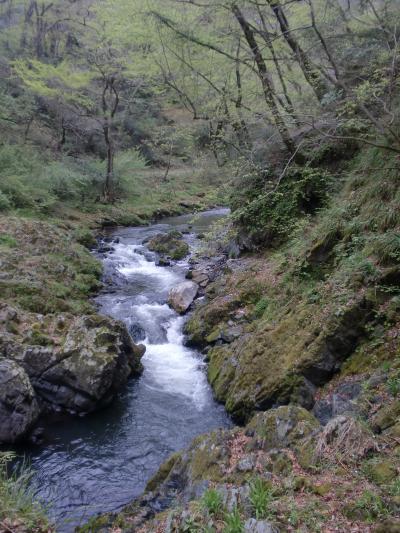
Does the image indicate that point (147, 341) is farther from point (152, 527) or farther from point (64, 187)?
point (64, 187)

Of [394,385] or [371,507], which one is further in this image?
[394,385]

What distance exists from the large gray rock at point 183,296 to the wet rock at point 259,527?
26.6 feet

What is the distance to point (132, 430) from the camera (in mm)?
7422

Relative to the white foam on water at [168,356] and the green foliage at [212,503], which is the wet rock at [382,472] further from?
the white foam on water at [168,356]

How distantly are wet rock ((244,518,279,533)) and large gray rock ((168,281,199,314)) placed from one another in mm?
8105

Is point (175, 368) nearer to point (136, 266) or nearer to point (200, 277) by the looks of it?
point (200, 277)

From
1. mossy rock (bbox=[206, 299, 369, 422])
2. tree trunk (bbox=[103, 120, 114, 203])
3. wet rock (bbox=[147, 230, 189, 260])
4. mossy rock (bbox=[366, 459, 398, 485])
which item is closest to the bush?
wet rock (bbox=[147, 230, 189, 260])

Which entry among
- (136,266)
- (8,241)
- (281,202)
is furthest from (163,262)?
(281,202)

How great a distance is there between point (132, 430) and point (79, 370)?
1.53m

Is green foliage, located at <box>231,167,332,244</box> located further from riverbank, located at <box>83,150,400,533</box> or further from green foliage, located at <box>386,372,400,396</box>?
green foliage, located at <box>386,372,400,396</box>

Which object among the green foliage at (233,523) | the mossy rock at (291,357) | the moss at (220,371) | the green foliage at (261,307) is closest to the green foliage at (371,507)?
the green foliage at (233,523)

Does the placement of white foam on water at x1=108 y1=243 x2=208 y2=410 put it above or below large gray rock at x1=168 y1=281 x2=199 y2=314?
below

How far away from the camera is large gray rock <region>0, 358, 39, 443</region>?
6730 millimetres

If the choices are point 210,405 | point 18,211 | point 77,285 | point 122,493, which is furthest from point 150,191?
point 122,493
